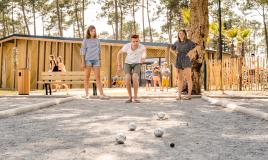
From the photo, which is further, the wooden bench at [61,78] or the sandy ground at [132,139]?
the wooden bench at [61,78]

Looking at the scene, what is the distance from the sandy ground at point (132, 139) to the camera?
3.03 metres

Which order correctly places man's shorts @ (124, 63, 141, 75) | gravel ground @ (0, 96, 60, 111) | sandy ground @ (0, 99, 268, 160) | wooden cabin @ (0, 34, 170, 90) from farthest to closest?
wooden cabin @ (0, 34, 170, 90)
man's shorts @ (124, 63, 141, 75)
gravel ground @ (0, 96, 60, 111)
sandy ground @ (0, 99, 268, 160)

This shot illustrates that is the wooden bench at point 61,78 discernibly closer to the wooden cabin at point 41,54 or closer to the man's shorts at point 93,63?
the man's shorts at point 93,63

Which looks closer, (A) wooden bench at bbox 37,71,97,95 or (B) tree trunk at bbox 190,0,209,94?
(B) tree trunk at bbox 190,0,209,94

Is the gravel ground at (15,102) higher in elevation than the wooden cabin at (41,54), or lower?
lower

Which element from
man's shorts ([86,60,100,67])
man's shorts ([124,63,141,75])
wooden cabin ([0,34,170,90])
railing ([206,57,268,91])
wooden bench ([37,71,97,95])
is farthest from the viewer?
wooden cabin ([0,34,170,90])

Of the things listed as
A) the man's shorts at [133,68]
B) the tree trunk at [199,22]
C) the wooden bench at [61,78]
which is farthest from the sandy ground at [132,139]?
the wooden bench at [61,78]

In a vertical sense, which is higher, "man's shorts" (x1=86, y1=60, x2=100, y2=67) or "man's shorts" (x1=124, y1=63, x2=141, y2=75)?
"man's shorts" (x1=86, y1=60, x2=100, y2=67)

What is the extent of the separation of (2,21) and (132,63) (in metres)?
43.6

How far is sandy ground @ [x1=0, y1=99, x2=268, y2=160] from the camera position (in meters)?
3.03

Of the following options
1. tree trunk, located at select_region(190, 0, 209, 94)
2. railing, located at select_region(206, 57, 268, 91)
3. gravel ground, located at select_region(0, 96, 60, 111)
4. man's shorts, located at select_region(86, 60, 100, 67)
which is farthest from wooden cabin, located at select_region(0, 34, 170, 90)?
man's shorts, located at select_region(86, 60, 100, 67)

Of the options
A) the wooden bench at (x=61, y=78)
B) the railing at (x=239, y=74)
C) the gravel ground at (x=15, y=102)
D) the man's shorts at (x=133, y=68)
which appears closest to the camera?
the gravel ground at (x=15, y=102)

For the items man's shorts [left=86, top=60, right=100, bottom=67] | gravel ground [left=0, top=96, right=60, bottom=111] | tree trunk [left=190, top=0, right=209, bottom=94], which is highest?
tree trunk [left=190, top=0, right=209, bottom=94]

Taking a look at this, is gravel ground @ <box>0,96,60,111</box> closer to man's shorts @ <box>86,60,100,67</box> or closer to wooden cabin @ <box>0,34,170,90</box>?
man's shorts @ <box>86,60,100,67</box>
